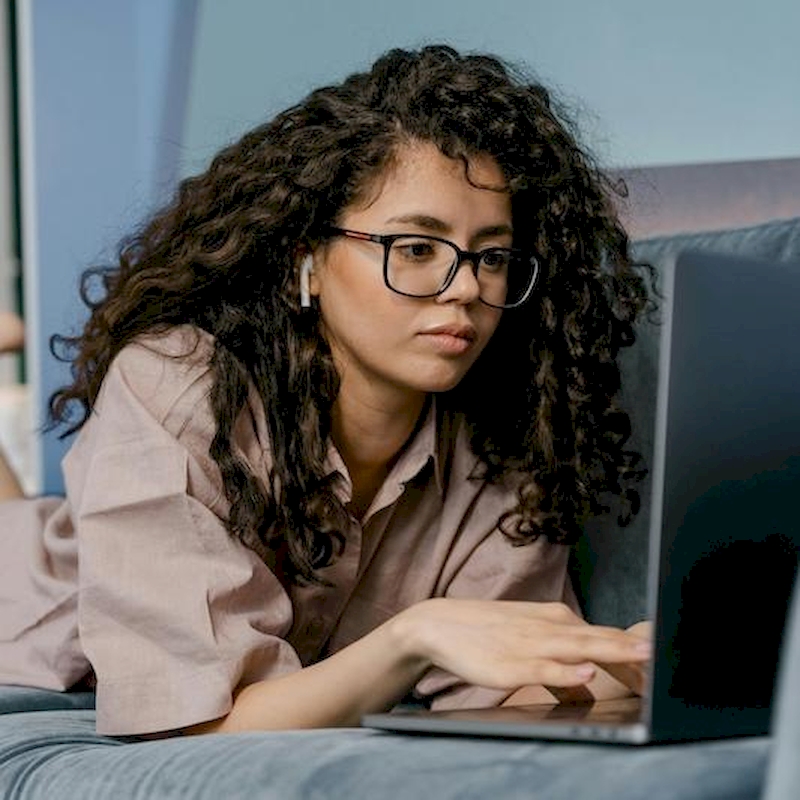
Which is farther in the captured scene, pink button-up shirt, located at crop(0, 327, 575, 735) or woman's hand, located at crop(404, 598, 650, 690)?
pink button-up shirt, located at crop(0, 327, 575, 735)

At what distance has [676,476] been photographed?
125 cm

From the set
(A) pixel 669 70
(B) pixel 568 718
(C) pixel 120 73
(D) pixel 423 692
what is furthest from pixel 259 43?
(B) pixel 568 718

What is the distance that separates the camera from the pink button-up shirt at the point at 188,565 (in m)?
1.74

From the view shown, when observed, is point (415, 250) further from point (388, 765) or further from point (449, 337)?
point (388, 765)

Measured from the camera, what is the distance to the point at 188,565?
1.77 meters

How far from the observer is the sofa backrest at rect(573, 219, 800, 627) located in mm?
2111

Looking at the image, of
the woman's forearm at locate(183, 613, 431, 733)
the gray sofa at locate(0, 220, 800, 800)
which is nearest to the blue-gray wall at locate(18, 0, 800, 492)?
the gray sofa at locate(0, 220, 800, 800)

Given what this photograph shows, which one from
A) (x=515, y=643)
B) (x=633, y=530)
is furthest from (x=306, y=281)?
(x=515, y=643)

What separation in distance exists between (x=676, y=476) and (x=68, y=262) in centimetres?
225

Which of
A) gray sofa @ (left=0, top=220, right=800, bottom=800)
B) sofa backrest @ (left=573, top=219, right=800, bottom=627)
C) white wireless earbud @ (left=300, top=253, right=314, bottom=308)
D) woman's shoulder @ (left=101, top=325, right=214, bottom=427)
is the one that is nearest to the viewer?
gray sofa @ (left=0, top=220, right=800, bottom=800)

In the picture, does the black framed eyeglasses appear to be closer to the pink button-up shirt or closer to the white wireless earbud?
the white wireless earbud

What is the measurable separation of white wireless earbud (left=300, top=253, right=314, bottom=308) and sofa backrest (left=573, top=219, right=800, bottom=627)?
0.40 meters

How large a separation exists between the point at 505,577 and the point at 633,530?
0.16m

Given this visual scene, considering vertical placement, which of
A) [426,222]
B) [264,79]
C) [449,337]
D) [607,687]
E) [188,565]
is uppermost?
[264,79]
